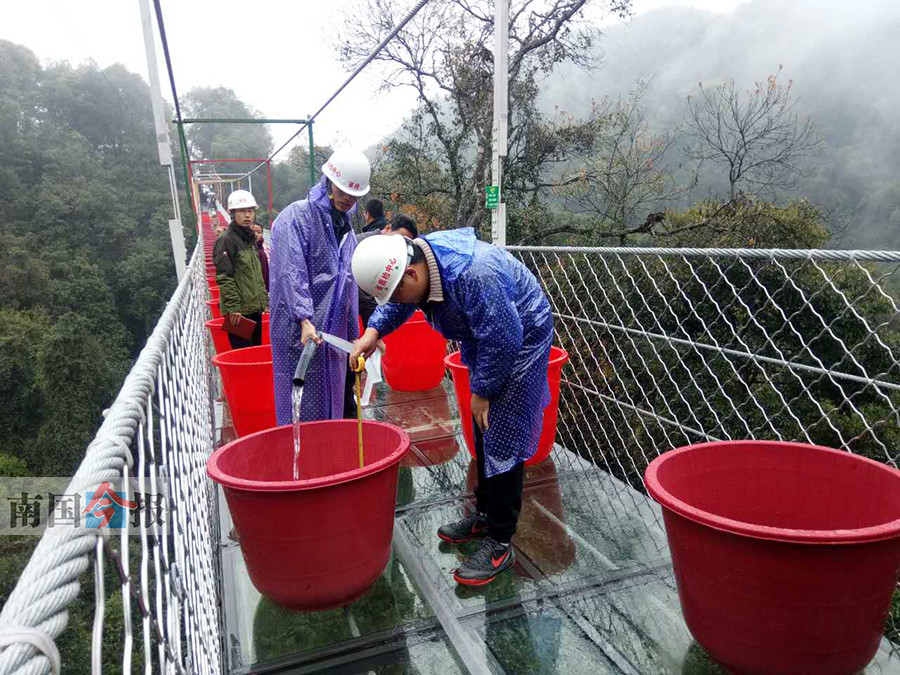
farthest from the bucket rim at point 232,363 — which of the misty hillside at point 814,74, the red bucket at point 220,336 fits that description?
the misty hillside at point 814,74

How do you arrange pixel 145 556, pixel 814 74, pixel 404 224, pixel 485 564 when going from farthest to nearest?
1. pixel 814 74
2. pixel 404 224
3. pixel 485 564
4. pixel 145 556

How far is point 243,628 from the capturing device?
1683 millimetres

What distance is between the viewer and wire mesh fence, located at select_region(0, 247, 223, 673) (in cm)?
47

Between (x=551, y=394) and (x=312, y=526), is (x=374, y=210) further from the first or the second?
(x=312, y=526)

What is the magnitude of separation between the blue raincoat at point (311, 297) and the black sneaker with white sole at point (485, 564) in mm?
850

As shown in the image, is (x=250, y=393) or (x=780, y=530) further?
(x=250, y=393)

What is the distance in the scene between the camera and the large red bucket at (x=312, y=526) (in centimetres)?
147

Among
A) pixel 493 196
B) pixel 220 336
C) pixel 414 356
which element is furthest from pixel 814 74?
pixel 220 336

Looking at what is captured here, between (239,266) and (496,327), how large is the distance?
257 centimetres

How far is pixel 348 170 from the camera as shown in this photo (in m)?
2.15

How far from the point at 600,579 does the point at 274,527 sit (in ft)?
3.33

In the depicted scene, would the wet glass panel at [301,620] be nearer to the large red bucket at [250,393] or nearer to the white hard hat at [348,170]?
the large red bucket at [250,393]

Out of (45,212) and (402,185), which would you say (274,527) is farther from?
(45,212)

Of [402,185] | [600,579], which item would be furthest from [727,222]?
[600,579]
